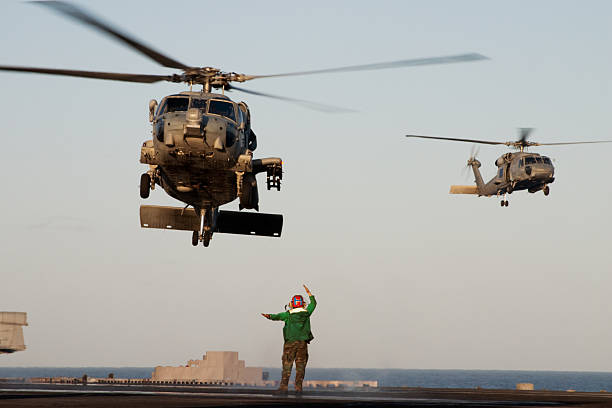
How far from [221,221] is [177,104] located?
20.5ft

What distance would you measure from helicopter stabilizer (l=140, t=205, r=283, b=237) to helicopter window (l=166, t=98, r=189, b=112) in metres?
5.35

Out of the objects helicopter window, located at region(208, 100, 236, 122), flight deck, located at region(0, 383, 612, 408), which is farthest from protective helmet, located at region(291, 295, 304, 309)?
helicopter window, located at region(208, 100, 236, 122)

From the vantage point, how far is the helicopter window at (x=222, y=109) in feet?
76.3

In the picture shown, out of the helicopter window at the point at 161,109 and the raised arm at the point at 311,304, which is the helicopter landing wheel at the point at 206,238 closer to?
the helicopter window at the point at 161,109

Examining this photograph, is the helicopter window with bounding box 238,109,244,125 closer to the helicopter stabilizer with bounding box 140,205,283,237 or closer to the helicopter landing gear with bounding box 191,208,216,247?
the helicopter landing gear with bounding box 191,208,216,247

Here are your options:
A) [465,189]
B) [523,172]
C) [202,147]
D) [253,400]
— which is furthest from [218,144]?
[465,189]

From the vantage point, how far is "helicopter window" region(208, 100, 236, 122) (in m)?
23.2

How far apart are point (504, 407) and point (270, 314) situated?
299 inches

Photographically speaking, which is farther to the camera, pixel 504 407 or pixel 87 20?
pixel 87 20

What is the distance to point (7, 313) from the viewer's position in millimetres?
47062

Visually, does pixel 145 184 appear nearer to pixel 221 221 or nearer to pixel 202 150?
pixel 202 150

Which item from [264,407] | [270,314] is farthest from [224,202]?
[264,407]

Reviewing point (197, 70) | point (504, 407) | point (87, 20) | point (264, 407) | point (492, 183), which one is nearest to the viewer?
point (264, 407)

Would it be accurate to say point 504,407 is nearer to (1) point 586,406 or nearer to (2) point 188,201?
(1) point 586,406
